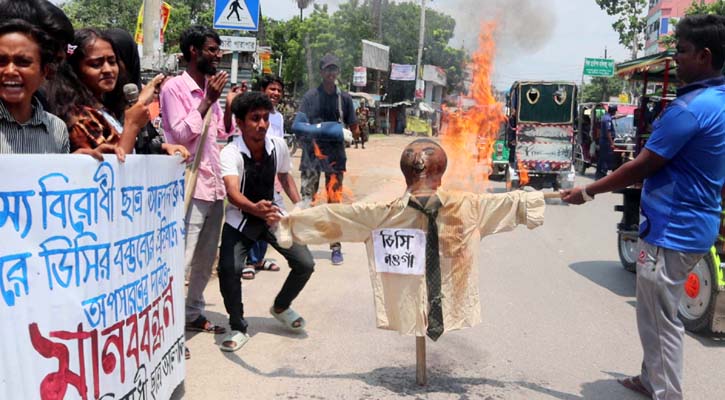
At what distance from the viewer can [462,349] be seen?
4645 millimetres

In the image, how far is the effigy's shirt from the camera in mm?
3711

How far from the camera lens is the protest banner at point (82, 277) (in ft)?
7.39

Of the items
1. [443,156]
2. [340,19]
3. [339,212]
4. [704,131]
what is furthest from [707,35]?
[340,19]

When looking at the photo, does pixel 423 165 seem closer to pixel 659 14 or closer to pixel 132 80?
pixel 132 80

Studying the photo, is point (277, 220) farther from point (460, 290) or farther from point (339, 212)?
point (460, 290)

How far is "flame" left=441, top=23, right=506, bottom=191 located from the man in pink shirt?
8347 mm

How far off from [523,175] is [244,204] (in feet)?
34.5

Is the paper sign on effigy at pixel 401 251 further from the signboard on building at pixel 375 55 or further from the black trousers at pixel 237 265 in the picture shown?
the signboard on building at pixel 375 55

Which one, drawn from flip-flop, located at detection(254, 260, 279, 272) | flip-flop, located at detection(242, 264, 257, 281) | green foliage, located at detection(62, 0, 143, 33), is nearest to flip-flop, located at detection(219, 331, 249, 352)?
flip-flop, located at detection(242, 264, 257, 281)

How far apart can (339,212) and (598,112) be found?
19.1 m

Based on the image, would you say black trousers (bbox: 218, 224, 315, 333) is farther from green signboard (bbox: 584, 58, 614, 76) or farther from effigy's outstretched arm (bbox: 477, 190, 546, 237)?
green signboard (bbox: 584, 58, 614, 76)

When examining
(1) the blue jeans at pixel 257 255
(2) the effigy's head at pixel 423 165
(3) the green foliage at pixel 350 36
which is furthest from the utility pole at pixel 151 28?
(3) the green foliage at pixel 350 36

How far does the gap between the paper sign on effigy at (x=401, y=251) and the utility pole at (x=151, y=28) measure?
10752mm

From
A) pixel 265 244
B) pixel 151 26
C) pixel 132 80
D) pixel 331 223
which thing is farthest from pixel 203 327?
pixel 151 26
